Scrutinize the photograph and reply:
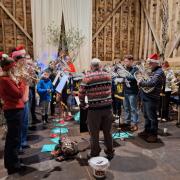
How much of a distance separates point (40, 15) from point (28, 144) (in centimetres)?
625

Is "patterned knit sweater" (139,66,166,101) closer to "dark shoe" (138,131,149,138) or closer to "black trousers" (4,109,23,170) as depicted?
"dark shoe" (138,131,149,138)

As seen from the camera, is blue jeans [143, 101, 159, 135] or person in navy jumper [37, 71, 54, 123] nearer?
blue jeans [143, 101, 159, 135]

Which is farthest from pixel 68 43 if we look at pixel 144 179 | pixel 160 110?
pixel 144 179

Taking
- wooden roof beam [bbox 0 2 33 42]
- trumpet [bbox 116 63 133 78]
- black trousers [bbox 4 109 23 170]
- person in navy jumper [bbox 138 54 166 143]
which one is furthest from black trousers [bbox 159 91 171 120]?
wooden roof beam [bbox 0 2 33 42]

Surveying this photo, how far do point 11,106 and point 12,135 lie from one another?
0.39m

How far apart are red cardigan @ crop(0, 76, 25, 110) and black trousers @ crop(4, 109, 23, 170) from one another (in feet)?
0.27


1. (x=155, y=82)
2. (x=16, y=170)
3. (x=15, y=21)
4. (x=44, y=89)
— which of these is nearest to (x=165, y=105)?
(x=155, y=82)

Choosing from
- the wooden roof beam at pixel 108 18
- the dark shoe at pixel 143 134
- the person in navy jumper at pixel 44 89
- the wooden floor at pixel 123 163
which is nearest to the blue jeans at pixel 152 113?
the dark shoe at pixel 143 134

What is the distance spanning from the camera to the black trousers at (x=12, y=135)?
107 inches

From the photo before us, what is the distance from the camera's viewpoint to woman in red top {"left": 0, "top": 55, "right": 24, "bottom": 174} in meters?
2.58

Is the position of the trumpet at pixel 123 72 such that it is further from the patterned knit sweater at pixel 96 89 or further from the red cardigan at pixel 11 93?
the red cardigan at pixel 11 93

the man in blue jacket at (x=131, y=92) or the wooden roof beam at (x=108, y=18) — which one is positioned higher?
the wooden roof beam at (x=108, y=18)

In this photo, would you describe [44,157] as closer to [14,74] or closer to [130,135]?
[14,74]

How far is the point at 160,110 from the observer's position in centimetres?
550
